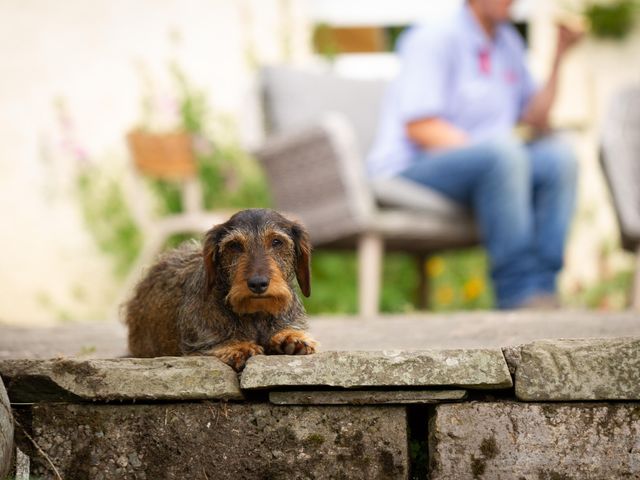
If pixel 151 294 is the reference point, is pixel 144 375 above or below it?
below

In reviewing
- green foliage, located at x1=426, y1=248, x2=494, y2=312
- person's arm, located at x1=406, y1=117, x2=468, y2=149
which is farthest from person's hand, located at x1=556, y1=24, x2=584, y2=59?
green foliage, located at x1=426, y1=248, x2=494, y2=312

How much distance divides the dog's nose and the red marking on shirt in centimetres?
408

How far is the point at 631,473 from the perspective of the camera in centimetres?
270

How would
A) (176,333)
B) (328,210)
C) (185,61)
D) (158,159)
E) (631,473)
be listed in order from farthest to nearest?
(185,61)
(158,159)
(328,210)
(176,333)
(631,473)

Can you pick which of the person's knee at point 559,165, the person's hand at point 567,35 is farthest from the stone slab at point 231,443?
the person's hand at point 567,35

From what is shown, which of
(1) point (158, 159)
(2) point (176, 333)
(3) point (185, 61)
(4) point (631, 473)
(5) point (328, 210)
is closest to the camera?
(4) point (631, 473)

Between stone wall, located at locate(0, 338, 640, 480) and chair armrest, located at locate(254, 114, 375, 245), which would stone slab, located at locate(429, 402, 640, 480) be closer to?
stone wall, located at locate(0, 338, 640, 480)

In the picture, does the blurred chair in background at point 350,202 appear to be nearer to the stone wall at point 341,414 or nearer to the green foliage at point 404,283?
the green foliage at point 404,283

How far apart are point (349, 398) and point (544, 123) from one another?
166 inches

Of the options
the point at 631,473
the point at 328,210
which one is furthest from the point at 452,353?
the point at 328,210

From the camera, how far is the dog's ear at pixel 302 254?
3037 mm

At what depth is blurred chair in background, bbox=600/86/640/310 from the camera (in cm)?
609

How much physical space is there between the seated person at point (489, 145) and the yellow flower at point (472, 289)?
1826mm

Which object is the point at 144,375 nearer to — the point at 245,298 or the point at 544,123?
the point at 245,298
